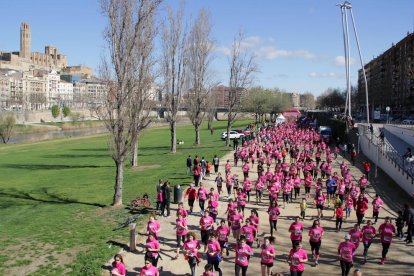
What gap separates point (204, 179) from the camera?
26.0 meters

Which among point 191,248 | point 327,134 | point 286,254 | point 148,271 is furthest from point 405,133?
point 148,271

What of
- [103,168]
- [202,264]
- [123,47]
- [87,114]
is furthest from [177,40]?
[87,114]

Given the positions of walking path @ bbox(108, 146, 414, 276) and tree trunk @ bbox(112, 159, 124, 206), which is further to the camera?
tree trunk @ bbox(112, 159, 124, 206)

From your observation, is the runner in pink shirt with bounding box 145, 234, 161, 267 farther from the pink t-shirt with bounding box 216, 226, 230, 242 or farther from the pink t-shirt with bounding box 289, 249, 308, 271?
the pink t-shirt with bounding box 289, 249, 308, 271

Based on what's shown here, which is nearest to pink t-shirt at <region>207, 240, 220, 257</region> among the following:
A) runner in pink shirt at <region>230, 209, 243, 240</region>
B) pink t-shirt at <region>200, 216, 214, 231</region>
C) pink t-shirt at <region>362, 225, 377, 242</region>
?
pink t-shirt at <region>200, 216, 214, 231</region>

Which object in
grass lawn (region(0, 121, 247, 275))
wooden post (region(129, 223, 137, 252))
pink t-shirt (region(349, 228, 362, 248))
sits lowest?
grass lawn (region(0, 121, 247, 275))

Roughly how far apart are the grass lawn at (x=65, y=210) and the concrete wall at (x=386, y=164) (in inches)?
492

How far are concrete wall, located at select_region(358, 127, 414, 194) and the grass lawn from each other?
1249 cm

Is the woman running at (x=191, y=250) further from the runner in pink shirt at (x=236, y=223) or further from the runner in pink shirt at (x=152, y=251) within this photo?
the runner in pink shirt at (x=236, y=223)

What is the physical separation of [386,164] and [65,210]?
20982mm

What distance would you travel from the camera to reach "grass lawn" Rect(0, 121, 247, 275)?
1309 cm

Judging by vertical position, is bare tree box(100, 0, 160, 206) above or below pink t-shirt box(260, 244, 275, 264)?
Answer: above

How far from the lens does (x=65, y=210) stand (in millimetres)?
19781

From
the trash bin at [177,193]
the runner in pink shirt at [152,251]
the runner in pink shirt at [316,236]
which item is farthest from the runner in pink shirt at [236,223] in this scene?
the trash bin at [177,193]
